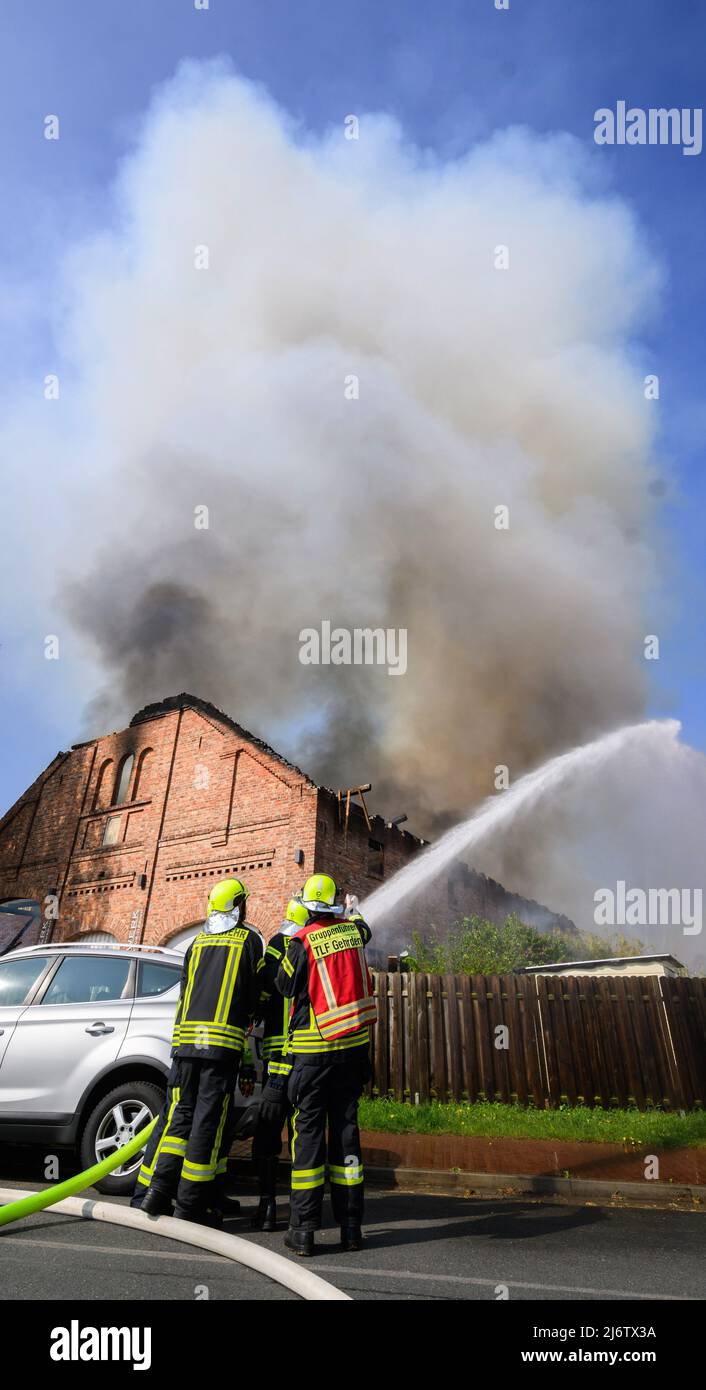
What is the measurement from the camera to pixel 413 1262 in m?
4.10

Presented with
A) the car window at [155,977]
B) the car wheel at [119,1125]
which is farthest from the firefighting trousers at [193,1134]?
the car window at [155,977]

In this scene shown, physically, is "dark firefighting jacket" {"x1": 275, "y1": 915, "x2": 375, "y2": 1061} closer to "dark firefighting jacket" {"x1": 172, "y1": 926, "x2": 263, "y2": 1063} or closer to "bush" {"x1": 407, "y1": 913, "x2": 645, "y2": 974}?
"dark firefighting jacket" {"x1": 172, "y1": 926, "x2": 263, "y2": 1063}

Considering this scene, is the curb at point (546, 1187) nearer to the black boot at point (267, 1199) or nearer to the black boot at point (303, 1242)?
the black boot at point (267, 1199)

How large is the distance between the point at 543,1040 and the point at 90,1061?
20.4ft

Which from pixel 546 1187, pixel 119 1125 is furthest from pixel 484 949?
pixel 119 1125

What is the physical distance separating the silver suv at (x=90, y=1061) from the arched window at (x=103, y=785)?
48.3ft

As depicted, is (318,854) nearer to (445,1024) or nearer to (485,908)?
(445,1024)

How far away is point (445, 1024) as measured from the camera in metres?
10.2

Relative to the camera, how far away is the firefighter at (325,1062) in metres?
4.23

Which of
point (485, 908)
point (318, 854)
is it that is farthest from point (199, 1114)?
point (485, 908)

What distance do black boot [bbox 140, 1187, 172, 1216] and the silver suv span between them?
71cm

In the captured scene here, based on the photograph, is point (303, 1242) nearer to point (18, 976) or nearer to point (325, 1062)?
point (325, 1062)

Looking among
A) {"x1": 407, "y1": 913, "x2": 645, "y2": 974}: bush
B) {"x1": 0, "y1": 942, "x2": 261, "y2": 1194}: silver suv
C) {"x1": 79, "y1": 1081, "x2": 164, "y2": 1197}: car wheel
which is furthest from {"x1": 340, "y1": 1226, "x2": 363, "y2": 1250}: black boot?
{"x1": 407, "y1": 913, "x2": 645, "y2": 974}: bush
